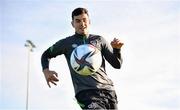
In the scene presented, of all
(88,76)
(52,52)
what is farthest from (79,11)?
(88,76)

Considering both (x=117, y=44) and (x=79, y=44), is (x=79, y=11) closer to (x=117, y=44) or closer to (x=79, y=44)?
(x=79, y=44)

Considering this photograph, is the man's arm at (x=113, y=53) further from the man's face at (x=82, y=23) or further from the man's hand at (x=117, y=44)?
the man's face at (x=82, y=23)

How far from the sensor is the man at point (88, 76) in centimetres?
705

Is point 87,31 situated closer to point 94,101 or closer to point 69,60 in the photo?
point 69,60

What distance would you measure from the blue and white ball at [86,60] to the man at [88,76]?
72 millimetres

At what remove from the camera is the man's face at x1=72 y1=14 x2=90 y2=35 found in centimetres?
762

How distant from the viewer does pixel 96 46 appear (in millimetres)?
7578

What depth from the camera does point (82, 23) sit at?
25.0 feet

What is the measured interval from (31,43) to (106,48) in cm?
4512

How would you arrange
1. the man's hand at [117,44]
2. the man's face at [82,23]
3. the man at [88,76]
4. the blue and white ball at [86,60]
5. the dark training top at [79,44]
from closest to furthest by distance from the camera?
the man at [88,76], the blue and white ball at [86,60], the dark training top at [79,44], the man's hand at [117,44], the man's face at [82,23]

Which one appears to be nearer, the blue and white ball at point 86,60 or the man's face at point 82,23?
the blue and white ball at point 86,60

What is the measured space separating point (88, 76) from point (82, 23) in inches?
38.3

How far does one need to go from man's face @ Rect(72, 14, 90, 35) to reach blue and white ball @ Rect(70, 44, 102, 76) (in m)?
0.29

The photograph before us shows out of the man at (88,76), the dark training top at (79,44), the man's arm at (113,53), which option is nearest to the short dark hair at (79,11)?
the man at (88,76)
